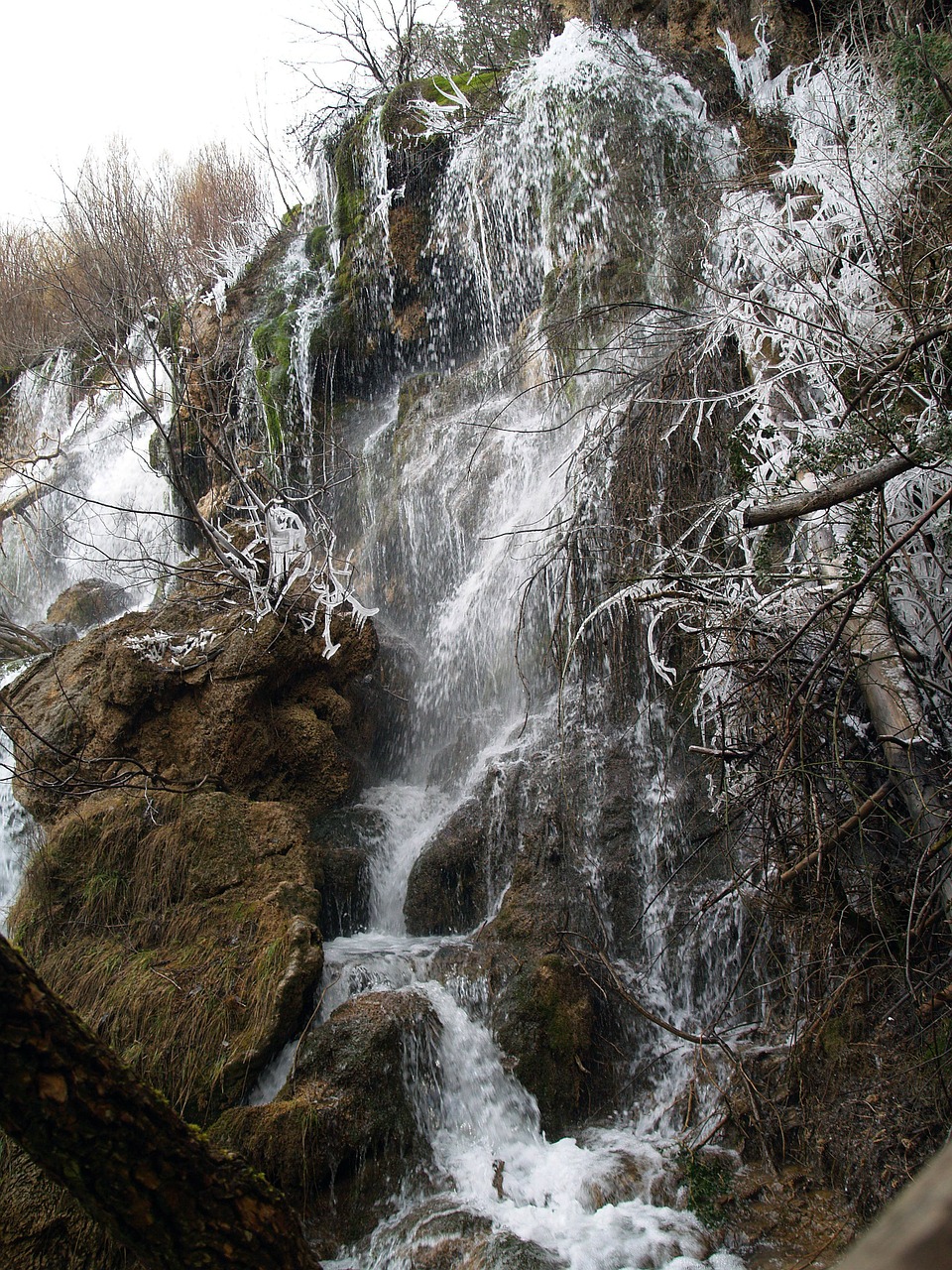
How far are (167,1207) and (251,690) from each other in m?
4.17

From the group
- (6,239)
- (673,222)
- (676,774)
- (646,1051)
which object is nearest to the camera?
(646,1051)

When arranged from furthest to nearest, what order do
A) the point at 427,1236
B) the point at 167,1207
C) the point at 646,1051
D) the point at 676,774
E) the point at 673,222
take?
1. the point at 673,222
2. the point at 676,774
3. the point at 646,1051
4. the point at 427,1236
5. the point at 167,1207

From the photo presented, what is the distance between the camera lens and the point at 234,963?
455 cm

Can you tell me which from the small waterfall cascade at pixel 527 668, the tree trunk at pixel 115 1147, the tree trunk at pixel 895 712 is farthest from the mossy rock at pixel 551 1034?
the tree trunk at pixel 115 1147

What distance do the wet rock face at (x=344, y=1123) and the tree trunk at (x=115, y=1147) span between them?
1.46 m

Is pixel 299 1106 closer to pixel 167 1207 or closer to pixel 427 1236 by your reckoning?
pixel 427 1236

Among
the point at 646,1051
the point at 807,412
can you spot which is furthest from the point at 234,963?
the point at 807,412

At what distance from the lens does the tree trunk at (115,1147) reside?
2.09 metres

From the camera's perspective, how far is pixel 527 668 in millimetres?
6340

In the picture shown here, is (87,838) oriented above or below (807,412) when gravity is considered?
below

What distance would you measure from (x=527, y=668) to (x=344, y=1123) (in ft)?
10.8

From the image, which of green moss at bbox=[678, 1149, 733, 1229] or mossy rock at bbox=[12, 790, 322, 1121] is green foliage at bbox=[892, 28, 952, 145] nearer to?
green moss at bbox=[678, 1149, 733, 1229]

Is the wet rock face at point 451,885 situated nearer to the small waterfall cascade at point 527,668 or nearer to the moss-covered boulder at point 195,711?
the small waterfall cascade at point 527,668

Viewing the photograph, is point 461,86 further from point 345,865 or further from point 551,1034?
point 551,1034
